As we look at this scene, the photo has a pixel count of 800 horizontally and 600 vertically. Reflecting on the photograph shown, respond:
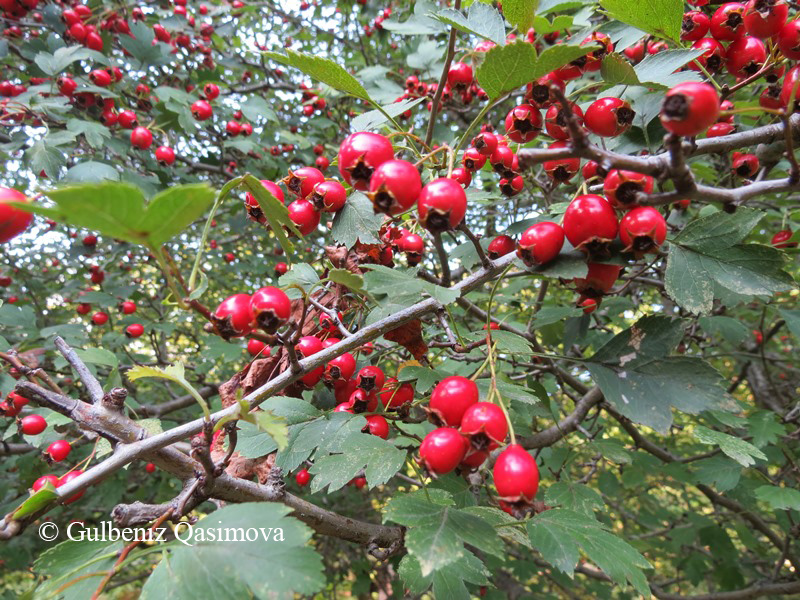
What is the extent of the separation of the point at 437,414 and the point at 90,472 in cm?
84

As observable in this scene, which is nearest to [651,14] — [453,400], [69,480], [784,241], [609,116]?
[609,116]

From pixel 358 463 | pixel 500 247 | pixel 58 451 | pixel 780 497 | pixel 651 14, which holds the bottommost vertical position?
pixel 780 497

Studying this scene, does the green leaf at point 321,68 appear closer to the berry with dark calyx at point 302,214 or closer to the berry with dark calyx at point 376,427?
the berry with dark calyx at point 302,214

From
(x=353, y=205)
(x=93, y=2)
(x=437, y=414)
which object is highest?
(x=93, y=2)

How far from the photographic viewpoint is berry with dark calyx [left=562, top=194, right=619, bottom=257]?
1066mm

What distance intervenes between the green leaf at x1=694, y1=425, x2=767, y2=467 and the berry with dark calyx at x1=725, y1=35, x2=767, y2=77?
1.42m

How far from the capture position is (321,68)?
4.02 feet

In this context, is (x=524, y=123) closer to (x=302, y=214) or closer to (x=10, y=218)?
(x=302, y=214)

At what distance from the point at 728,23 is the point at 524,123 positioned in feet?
2.72

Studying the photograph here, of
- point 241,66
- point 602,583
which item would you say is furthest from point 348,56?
point 602,583

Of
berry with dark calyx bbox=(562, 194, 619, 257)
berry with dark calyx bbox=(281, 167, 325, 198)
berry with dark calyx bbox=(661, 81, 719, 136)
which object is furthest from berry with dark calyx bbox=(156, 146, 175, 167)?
berry with dark calyx bbox=(661, 81, 719, 136)

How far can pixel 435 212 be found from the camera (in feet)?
3.28

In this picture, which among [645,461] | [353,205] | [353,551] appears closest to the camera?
[353,205]

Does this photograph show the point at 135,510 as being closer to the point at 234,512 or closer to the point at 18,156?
the point at 234,512
